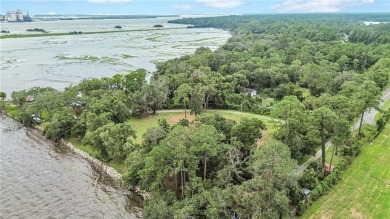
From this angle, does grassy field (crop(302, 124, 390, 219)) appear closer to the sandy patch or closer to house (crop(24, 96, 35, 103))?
the sandy patch

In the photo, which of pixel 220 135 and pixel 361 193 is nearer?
pixel 220 135

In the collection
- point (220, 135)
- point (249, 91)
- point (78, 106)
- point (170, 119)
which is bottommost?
point (170, 119)

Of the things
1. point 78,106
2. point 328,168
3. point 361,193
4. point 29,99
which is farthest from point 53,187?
point 361,193

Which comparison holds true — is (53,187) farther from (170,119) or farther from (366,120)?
(366,120)

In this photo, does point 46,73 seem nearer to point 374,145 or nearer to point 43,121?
point 43,121

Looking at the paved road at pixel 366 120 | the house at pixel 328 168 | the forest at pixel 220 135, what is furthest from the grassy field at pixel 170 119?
the house at pixel 328 168

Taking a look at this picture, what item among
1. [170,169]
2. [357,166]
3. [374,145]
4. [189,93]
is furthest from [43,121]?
[374,145]

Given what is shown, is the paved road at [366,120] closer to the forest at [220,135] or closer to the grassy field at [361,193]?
the forest at [220,135]
